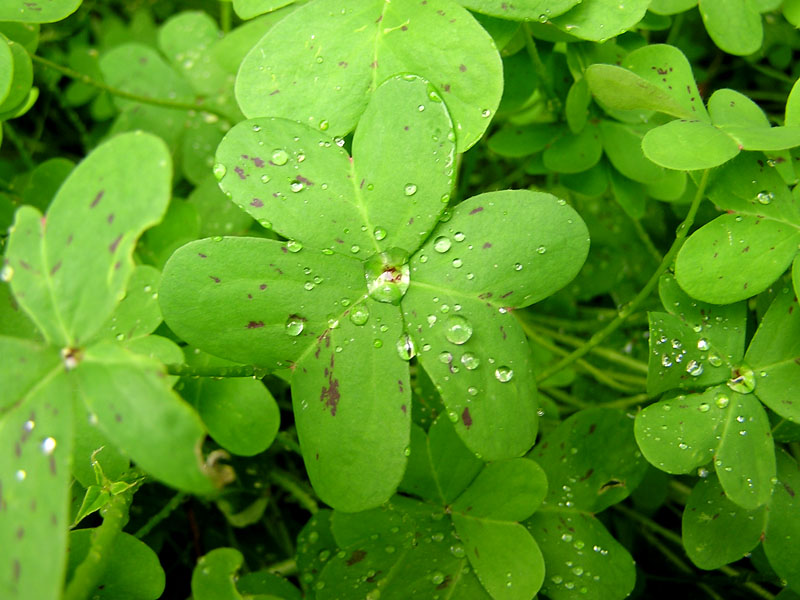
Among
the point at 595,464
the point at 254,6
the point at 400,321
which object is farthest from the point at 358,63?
the point at 595,464

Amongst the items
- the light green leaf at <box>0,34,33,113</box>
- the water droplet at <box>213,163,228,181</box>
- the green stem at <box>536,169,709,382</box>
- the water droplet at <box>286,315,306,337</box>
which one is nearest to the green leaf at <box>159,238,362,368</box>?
the water droplet at <box>286,315,306,337</box>

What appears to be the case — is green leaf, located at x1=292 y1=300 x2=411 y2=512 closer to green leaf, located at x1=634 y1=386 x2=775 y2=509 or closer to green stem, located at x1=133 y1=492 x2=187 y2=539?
green leaf, located at x1=634 y1=386 x2=775 y2=509

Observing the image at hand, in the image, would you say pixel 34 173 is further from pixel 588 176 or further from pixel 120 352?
pixel 588 176

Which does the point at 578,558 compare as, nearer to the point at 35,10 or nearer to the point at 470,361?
the point at 470,361

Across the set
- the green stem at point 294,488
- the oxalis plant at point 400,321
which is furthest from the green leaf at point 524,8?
the green stem at point 294,488

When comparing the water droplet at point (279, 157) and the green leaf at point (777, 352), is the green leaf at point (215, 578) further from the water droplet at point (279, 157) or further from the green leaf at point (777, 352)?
the green leaf at point (777, 352)
